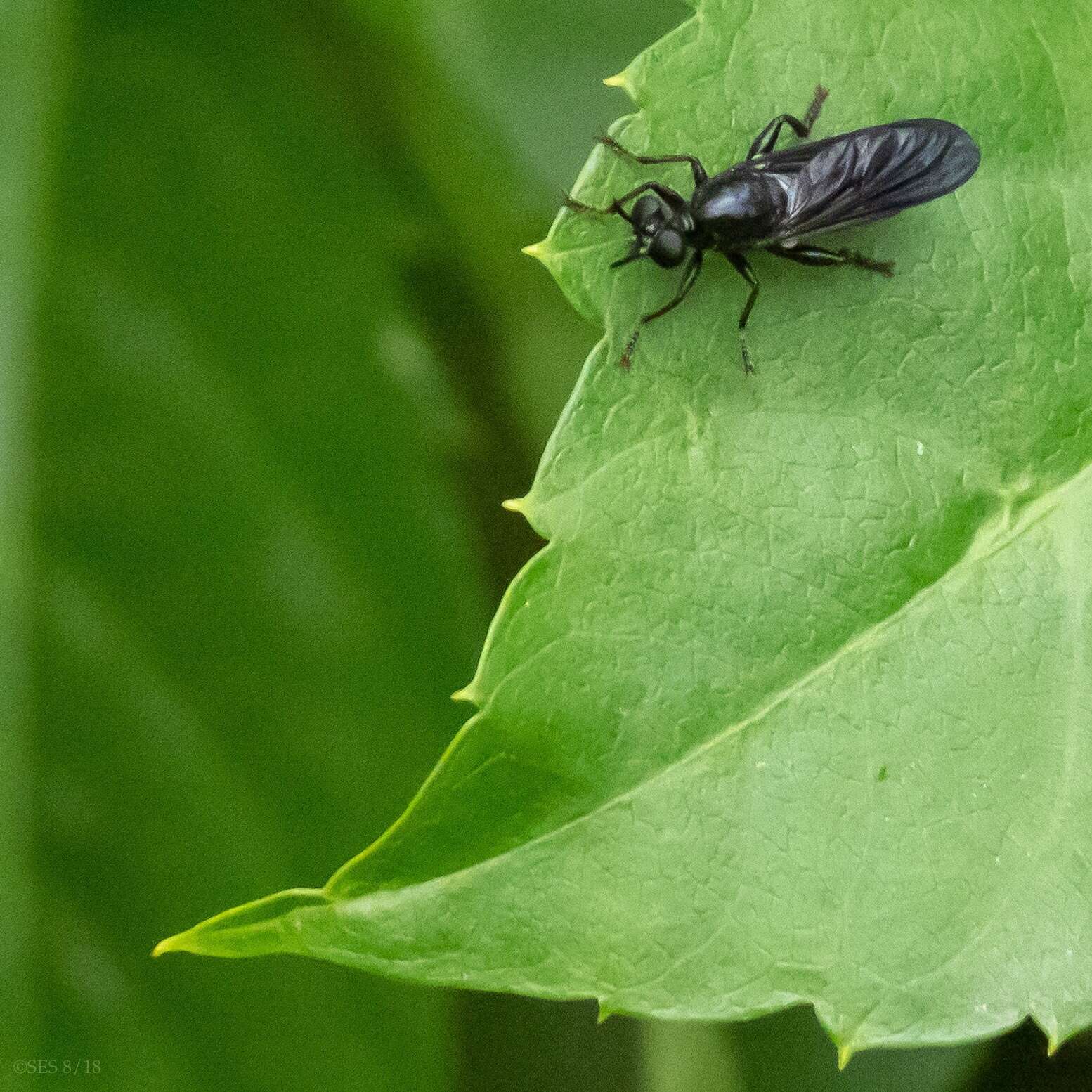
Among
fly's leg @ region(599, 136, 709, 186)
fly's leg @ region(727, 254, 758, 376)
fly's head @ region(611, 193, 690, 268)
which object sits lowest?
fly's leg @ region(727, 254, 758, 376)

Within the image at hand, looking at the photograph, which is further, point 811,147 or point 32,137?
point 32,137

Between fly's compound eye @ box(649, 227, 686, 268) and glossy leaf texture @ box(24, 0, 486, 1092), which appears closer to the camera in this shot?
fly's compound eye @ box(649, 227, 686, 268)

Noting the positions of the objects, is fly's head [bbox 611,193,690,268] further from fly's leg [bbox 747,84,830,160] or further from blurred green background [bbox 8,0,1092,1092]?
blurred green background [bbox 8,0,1092,1092]

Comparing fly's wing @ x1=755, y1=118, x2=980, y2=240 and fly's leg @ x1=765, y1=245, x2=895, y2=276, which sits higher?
fly's wing @ x1=755, y1=118, x2=980, y2=240

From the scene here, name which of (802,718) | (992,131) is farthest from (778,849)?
(992,131)

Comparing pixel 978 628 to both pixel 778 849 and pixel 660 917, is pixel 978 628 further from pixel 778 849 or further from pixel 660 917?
pixel 660 917

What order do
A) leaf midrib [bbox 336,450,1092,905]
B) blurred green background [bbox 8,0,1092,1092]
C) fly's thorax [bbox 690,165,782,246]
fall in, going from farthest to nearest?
blurred green background [bbox 8,0,1092,1092], fly's thorax [bbox 690,165,782,246], leaf midrib [bbox 336,450,1092,905]

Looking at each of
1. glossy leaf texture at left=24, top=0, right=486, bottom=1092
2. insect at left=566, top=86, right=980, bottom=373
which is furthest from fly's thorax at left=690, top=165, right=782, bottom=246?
glossy leaf texture at left=24, top=0, right=486, bottom=1092

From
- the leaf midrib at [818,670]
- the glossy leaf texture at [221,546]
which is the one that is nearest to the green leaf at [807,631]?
the leaf midrib at [818,670]
